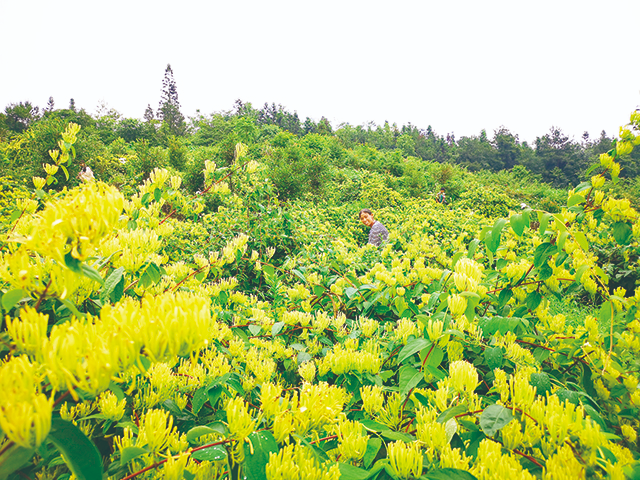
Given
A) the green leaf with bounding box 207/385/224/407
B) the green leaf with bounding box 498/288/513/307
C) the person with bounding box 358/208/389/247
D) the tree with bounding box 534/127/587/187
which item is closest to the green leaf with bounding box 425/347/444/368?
the green leaf with bounding box 498/288/513/307

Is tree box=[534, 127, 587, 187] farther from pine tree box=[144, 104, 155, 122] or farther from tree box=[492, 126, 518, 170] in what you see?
pine tree box=[144, 104, 155, 122]

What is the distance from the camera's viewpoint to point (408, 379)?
32.4 inches

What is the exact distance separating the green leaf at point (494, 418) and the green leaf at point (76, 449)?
66 centimetres

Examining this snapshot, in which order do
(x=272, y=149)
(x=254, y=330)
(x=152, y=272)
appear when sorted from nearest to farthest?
1. (x=152, y=272)
2. (x=254, y=330)
3. (x=272, y=149)

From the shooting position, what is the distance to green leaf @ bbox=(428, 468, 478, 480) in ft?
1.64

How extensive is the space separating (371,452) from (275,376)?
2.01 feet

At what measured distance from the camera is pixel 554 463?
0.49m

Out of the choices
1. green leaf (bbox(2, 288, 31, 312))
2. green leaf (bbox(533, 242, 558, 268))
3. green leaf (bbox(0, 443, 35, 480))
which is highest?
green leaf (bbox(2, 288, 31, 312))

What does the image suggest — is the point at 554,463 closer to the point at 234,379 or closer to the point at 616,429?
the point at 616,429

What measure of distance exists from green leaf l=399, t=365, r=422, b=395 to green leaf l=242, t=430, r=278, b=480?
0.42m

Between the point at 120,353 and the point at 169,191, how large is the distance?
Answer: 4.04 ft

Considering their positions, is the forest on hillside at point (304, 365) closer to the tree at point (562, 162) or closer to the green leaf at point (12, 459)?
the green leaf at point (12, 459)

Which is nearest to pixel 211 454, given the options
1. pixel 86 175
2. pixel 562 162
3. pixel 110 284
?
pixel 110 284

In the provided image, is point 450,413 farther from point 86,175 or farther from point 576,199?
point 86,175
